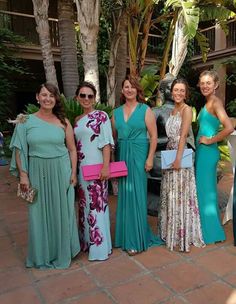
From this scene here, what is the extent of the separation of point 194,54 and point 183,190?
12177 millimetres

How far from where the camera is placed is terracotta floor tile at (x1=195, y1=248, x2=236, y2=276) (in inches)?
113

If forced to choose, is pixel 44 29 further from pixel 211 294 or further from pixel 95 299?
pixel 211 294

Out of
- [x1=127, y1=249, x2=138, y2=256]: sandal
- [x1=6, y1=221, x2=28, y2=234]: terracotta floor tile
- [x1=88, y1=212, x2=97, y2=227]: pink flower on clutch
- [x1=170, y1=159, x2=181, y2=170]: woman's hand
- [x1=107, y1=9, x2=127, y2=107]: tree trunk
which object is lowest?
[x1=127, y1=249, x2=138, y2=256]: sandal

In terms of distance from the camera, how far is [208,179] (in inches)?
132

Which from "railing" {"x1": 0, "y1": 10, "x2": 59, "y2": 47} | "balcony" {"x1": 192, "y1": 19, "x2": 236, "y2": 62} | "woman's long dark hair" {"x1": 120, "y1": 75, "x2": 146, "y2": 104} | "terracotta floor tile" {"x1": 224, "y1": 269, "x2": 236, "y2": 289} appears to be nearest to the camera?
"terracotta floor tile" {"x1": 224, "y1": 269, "x2": 236, "y2": 289}

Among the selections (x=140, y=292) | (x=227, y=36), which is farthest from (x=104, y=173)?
(x=227, y=36)

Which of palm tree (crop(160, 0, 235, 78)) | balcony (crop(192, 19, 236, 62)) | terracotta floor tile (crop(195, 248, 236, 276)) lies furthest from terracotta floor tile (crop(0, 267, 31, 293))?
balcony (crop(192, 19, 236, 62))

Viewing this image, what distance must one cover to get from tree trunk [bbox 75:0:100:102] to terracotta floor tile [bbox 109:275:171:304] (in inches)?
153

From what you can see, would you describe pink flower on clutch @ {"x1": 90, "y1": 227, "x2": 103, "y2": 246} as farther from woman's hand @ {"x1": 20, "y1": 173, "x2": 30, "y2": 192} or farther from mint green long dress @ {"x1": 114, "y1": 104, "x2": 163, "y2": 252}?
woman's hand @ {"x1": 20, "y1": 173, "x2": 30, "y2": 192}

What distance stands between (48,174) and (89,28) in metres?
3.31

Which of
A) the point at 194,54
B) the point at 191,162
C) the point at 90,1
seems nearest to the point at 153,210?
the point at 191,162

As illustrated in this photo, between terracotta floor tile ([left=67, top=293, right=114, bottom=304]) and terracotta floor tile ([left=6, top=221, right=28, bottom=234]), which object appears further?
terracotta floor tile ([left=6, top=221, right=28, bottom=234])

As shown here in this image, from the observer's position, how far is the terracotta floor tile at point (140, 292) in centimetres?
246

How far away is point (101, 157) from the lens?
3.02 metres
